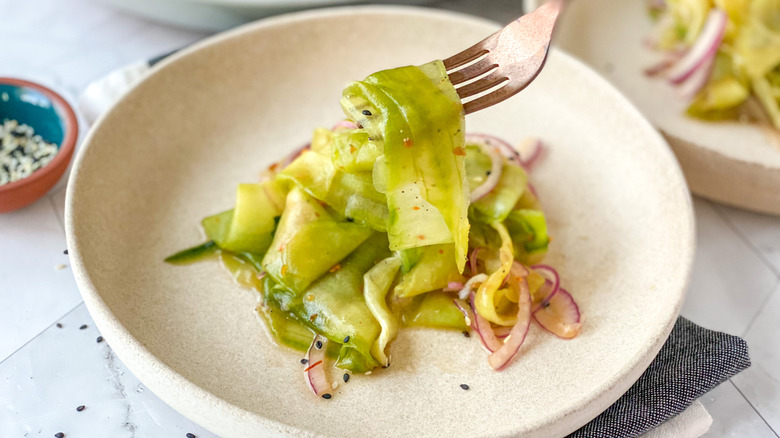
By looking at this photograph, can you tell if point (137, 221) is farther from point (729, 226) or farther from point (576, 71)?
point (729, 226)

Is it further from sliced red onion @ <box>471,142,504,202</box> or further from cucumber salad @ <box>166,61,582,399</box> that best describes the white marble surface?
sliced red onion @ <box>471,142,504,202</box>

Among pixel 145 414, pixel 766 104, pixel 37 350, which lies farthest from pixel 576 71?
pixel 37 350

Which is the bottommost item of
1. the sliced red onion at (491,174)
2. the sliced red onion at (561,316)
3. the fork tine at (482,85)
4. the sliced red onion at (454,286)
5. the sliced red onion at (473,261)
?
the sliced red onion at (561,316)

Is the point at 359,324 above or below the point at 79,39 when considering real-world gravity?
below

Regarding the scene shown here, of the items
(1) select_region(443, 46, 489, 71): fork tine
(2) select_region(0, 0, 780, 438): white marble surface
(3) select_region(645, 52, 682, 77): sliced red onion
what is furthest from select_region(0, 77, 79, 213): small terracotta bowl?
(3) select_region(645, 52, 682, 77): sliced red onion

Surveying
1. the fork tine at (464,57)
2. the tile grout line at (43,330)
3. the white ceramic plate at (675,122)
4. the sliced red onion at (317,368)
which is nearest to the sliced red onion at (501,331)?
the sliced red onion at (317,368)

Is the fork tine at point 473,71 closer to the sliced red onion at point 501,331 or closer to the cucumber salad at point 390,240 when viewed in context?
the cucumber salad at point 390,240

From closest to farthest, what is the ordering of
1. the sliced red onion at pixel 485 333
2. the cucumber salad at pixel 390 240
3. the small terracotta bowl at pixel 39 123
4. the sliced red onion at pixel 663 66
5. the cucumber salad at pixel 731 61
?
1. the cucumber salad at pixel 390 240
2. the sliced red onion at pixel 485 333
3. the small terracotta bowl at pixel 39 123
4. the cucumber salad at pixel 731 61
5. the sliced red onion at pixel 663 66
